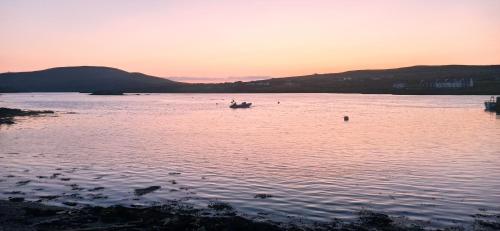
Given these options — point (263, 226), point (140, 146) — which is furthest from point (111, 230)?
point (140, 146)

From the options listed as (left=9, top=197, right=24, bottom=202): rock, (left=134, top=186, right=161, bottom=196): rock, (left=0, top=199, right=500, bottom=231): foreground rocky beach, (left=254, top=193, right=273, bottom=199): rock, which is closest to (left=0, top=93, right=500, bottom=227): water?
(left=254, top=193, right=273, bottom=199): rock

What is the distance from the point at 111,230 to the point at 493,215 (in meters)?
13.3

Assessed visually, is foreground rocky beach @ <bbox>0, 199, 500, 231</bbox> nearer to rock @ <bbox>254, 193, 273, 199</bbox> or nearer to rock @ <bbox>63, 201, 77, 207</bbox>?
rock @ <bbox>63, 201, 77, 207</bbox>

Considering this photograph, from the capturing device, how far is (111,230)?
14.7 m

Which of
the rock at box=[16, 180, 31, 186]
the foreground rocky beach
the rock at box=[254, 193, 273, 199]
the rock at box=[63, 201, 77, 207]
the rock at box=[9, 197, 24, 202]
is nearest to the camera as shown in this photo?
the foreground rocky beach

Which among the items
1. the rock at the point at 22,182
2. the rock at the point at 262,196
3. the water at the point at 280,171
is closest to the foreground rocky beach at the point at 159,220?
the water at the point at 280,171

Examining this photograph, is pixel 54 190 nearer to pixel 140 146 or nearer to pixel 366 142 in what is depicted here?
pixel 140 146

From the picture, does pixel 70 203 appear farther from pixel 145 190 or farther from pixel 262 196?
pixel 262 196

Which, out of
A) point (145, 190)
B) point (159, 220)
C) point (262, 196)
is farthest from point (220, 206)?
point (145, 190)

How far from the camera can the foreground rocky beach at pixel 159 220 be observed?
1510 centimetres

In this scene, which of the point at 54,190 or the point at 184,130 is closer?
the point at 54,190

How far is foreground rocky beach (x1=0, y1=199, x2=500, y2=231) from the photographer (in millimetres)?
15102

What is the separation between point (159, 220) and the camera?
1580 cm

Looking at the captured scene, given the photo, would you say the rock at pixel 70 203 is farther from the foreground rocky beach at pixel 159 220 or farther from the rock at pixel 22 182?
the rock at pixel 22 182
